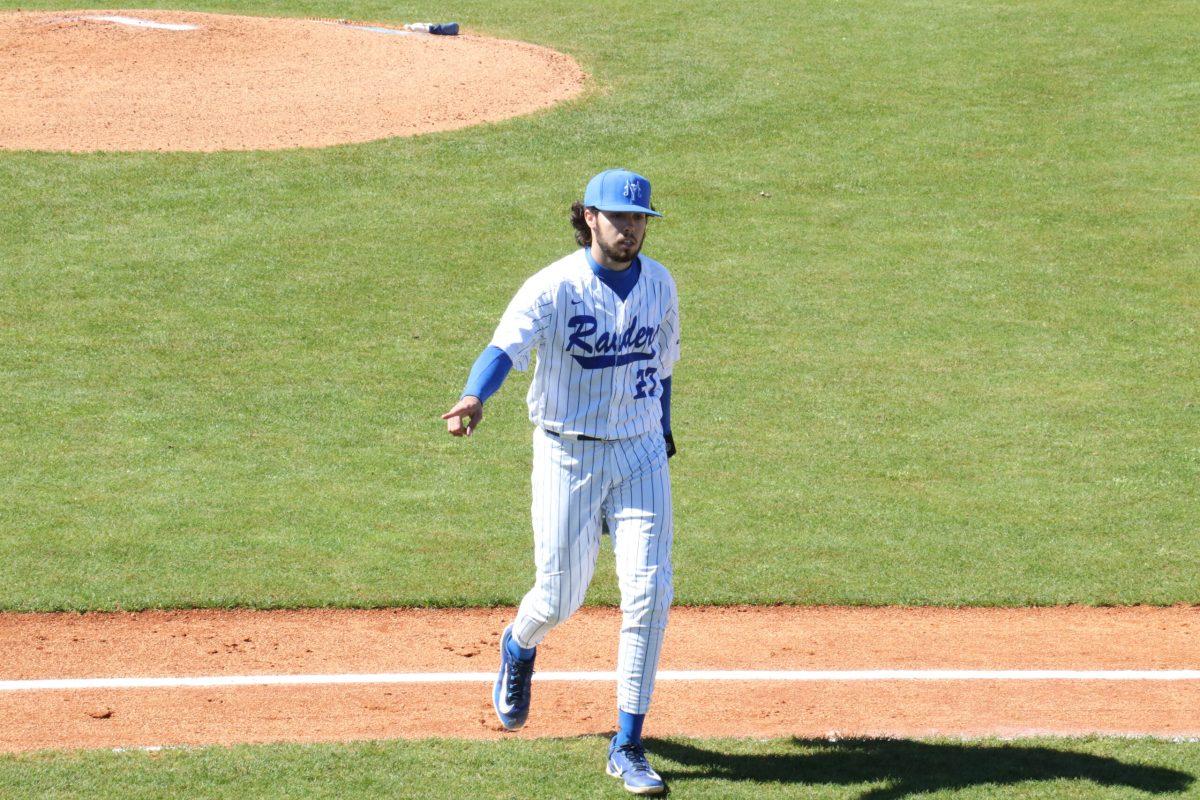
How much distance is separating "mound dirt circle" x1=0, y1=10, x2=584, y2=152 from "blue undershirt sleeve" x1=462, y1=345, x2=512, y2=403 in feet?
38.0

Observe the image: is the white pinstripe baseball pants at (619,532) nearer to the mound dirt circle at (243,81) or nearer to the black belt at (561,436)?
the black belt at (561,436)

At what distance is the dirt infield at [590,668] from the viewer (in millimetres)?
6301

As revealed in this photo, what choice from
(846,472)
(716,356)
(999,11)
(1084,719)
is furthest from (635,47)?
(1084,719)

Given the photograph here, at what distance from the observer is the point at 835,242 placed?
14.1 meters

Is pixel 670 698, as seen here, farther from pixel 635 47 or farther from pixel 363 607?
pixel 635 47

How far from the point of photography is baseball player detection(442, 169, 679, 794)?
18.1ft

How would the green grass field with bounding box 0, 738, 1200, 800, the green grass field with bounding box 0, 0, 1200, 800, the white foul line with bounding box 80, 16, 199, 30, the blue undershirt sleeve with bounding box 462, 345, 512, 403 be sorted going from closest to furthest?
the blue undershirt sleeve with bounding box 462, 345, 512, 403
the green grass field with bounding box 0, 738, 1200, 800
the green grass field with bounding box 0, 0, 1200, 800
the white foul line with bounding box 80, 16, 199, 30

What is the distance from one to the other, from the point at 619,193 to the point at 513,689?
2160 mm

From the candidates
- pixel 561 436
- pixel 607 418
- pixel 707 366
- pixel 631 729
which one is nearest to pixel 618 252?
pixel 607 418

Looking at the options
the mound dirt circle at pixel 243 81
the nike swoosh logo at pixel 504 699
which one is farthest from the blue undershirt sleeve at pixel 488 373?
the mound dirt circle at pixel 243 81

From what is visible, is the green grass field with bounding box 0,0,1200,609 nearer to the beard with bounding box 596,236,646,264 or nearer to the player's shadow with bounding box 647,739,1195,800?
the player's shadow with bounding box 647,739,1195,800

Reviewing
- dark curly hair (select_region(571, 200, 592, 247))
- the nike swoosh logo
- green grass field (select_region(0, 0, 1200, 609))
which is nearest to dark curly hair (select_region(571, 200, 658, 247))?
dark curly hair (select_region(571, 200, 592, 247))

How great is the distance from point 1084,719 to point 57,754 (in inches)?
176

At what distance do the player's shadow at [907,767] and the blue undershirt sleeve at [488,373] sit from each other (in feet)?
5.66
